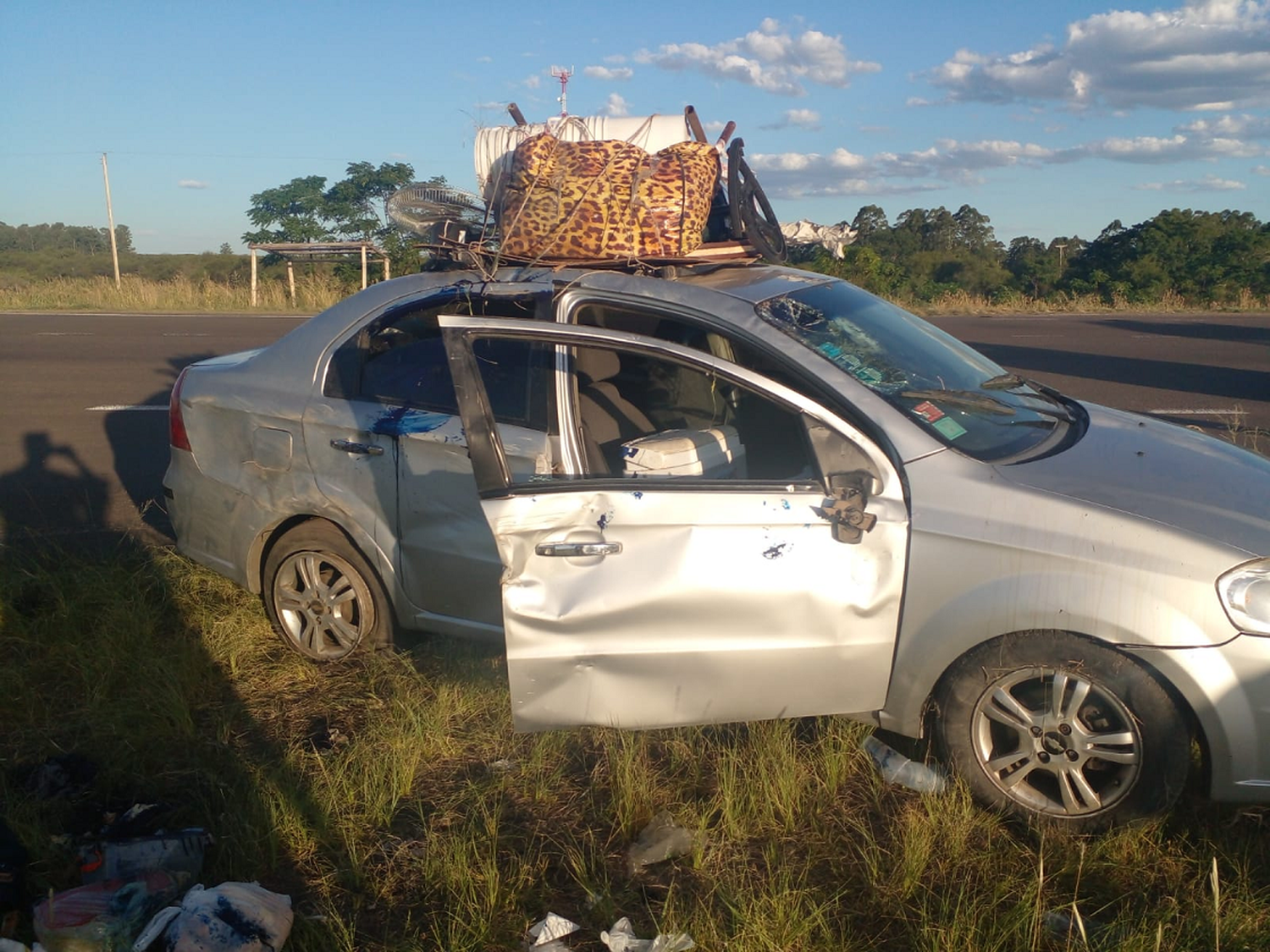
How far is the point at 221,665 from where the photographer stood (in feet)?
14.7

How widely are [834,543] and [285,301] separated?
24.5 metres

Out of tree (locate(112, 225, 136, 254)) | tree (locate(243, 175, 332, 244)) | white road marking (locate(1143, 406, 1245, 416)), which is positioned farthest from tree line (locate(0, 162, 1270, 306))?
tree (locate(112, 225, 136, 254))

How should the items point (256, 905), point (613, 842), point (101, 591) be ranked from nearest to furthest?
point (256, 905)
point (613, 842)
point (101, 591)

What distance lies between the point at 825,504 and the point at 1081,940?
1293 mm

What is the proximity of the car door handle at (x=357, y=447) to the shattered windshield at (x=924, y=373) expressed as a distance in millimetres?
1579

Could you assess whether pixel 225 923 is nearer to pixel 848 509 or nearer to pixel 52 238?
pixel 848 509

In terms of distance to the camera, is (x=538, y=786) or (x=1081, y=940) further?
(x=538, y=786)

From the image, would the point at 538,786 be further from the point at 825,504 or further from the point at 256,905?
the point at 825,504

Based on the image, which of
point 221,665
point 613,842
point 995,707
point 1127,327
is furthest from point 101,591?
point 1127,327

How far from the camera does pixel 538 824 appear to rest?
3.29 metres

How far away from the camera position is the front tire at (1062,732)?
286 cm

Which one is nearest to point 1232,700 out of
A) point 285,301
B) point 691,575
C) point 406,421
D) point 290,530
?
point 691,575

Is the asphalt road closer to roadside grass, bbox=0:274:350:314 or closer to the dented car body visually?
roadside grass, bbox=0:274:350:314

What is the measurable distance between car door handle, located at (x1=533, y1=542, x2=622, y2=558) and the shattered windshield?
970 millimetres
